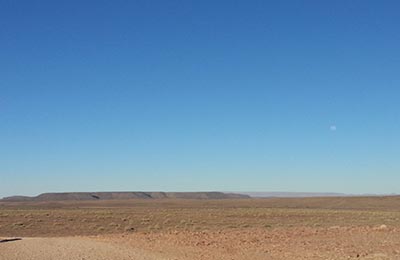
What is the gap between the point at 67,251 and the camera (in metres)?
19.9

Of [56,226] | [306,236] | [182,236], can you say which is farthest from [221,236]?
[56,226]

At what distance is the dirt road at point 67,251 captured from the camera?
18422 mm

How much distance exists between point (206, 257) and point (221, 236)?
6012 millimetres

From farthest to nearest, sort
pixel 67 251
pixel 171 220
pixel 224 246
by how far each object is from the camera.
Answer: pixel 171 220 < pixel 224 246 < pixel 67 251

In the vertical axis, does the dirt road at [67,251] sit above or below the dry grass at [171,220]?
below

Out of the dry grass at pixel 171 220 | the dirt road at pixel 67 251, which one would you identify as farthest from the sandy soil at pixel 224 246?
the dry grass at pixel 171 220

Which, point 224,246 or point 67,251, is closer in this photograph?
A: point 67,251

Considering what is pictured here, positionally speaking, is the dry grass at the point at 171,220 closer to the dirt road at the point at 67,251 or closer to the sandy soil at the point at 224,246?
the sandy soil at the point at 224,246

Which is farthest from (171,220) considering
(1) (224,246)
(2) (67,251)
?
(2) (67,251)

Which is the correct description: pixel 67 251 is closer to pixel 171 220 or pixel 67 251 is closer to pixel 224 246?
pixel 224 246

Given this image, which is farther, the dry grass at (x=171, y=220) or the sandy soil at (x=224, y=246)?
the dry grass at (x=171, y=220)

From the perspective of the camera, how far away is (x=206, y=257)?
18.7 meters

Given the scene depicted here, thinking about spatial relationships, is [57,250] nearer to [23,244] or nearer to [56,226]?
[23,244]

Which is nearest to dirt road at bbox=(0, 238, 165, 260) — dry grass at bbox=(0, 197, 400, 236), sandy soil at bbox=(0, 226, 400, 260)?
sandy soil at bbox=(0, 226, 400, 260)
